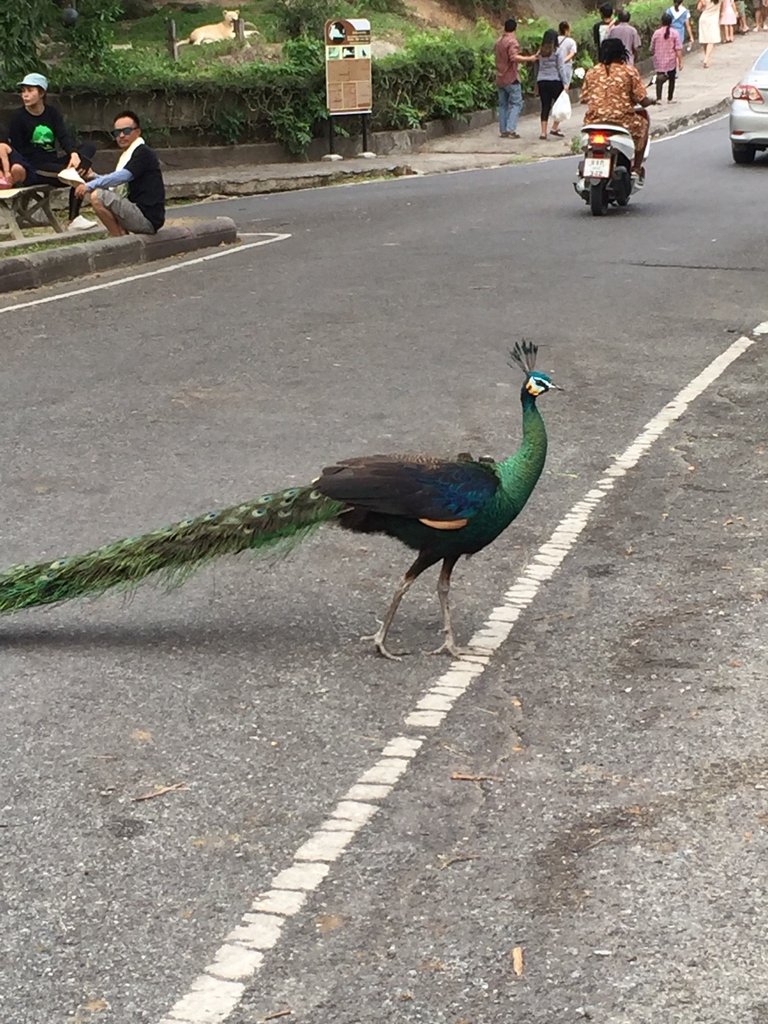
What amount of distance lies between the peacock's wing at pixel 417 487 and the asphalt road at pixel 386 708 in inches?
22.0

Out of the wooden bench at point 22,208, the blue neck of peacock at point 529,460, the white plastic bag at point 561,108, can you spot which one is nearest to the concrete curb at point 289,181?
the white plastic bag at point 561,108

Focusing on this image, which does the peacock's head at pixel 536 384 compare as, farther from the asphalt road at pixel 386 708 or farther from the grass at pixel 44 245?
the grass at pixel 44 245

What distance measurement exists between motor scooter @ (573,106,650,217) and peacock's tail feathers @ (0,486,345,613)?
452 inches

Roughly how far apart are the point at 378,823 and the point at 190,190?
18491 millimetres

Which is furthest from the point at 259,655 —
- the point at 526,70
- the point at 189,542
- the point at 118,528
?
the point at 526,70

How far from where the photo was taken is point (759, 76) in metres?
22.4

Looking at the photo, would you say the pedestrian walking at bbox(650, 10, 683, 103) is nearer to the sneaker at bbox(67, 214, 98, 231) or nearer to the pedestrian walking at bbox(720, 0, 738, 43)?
the pedestrian walking at bbox(720, 0, 738, 43)

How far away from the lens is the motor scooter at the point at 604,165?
15.9 m

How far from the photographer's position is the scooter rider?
16.2 metres

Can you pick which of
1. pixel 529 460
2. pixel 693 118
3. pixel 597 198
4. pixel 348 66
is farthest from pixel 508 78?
pixel 529 460

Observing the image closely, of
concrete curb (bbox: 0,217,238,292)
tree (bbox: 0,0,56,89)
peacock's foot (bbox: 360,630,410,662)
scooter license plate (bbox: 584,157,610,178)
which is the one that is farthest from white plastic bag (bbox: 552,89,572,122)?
peacock's foot (bbox: 360,630,410,662)

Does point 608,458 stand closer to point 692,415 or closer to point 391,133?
point 692,415

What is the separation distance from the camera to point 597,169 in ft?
52.0

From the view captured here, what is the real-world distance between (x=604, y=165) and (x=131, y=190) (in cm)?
489
